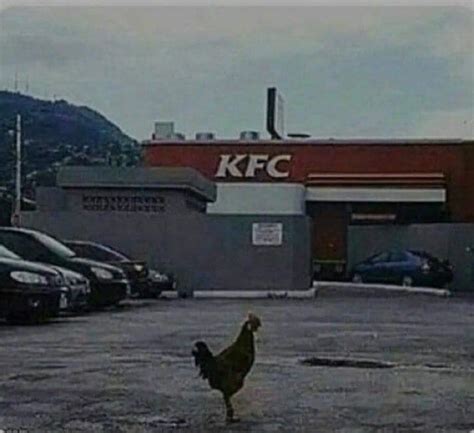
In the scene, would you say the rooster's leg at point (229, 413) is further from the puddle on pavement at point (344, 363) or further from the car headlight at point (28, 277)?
the car headlight at point (28, 277)

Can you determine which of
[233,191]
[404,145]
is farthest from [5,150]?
[404,145]

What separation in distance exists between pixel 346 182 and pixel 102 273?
21.8 m

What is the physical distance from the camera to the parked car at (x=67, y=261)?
61.4 ft

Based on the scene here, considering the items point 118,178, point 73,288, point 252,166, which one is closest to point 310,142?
point 252,166

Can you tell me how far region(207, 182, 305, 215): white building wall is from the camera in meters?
38.8

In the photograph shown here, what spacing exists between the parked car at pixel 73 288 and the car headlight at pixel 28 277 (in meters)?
0.48

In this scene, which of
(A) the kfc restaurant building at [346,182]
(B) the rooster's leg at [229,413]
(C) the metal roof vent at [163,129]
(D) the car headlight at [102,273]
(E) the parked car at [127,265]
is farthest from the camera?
(C) the metal roof vent at [163,129]

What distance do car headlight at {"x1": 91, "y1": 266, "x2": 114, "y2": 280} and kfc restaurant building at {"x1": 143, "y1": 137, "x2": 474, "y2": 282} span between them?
64.8ft

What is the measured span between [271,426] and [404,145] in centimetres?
3354

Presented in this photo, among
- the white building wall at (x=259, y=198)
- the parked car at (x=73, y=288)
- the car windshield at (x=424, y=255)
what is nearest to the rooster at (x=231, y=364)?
the parked car at (x=73, y=288)

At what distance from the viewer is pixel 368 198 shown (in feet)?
131

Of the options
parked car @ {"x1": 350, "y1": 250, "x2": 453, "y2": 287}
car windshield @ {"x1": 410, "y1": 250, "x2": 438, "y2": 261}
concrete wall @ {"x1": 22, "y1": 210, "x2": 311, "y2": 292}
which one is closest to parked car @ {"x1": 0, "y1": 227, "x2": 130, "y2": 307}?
concrete wall @ {"x1": 22, "y1": 210, "x2": 311, "y2": 292}

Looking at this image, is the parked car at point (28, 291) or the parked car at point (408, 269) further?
Answer: the parked car at point (408, 269)

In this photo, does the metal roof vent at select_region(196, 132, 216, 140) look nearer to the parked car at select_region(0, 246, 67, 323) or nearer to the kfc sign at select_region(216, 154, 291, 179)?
the kfc sign at select_region(216, 154, 291, 179)
